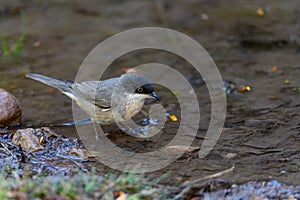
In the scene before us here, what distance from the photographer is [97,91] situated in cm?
777

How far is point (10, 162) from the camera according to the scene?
6.17m

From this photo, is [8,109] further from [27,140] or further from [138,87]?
[138,87]

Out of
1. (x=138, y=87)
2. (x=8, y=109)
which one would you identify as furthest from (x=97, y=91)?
(x=8, y=109)

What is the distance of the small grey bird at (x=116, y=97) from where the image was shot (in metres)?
7.48

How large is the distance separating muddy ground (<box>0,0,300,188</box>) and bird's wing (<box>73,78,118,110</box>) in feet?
1.37

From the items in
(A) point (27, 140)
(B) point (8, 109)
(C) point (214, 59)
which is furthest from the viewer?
(C) point (214, 59)

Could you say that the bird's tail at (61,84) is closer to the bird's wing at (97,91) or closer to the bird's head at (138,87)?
the bird's wing at (97,91)

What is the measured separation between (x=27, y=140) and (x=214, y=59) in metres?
4.74

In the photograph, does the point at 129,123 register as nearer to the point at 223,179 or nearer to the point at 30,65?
the point at 223,179

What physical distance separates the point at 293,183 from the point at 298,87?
3.16 m

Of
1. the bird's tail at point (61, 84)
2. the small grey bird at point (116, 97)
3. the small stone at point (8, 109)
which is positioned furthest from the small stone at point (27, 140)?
the bird's tail at point (61, 84)

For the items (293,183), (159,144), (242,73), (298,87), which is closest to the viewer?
(293,183)

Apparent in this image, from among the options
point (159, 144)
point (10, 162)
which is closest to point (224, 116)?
point (159, 144)

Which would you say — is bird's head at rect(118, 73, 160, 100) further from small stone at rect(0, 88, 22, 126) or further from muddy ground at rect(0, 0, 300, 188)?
small stone at rect(0, 88, 22, 126)
